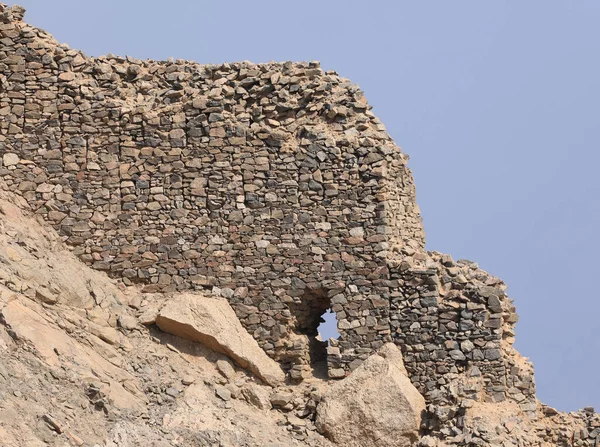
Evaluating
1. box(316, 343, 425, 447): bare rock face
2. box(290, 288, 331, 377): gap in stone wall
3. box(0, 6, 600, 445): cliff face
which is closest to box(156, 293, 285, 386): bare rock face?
box(0, 6, 600, 445): cliff face

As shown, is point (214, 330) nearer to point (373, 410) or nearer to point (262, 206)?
point (262, 206)

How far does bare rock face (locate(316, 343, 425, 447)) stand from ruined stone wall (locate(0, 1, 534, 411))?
54 centimetres

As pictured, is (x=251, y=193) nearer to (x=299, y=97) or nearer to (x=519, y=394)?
(x=299, y=97)

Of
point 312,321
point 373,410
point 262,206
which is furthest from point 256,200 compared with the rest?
point 373,410

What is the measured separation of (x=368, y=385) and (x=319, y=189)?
11.5 ft

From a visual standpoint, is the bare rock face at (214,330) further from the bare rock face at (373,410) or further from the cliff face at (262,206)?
the bare rock face at (373,410)

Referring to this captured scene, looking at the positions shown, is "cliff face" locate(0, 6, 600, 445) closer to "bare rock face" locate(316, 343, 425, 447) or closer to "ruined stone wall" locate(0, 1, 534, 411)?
"ruined stone wall" locate(0, 1, 534, 411)

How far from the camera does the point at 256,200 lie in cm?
2266

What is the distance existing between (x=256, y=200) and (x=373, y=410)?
4191 millimetres

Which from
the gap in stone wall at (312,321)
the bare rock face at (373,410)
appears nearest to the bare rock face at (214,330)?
the gap in stone wall at (312,321)

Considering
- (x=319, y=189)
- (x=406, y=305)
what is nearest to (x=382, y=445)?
(x=406, y=305)

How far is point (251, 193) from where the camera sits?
893 inches

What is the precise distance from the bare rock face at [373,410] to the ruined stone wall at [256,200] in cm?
54

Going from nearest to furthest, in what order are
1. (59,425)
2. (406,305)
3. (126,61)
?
(59,425) < (406,305) < (126,61)
